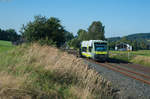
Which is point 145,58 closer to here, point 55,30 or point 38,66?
point 55,30

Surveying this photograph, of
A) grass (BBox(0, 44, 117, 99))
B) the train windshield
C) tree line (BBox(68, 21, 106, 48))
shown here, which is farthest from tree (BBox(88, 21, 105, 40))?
grass (BBox(0, 44, 117, 99))

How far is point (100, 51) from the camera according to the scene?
25.0 metres

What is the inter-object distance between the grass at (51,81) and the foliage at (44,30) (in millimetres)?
21383

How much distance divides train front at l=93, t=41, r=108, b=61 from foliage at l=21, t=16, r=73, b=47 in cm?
812

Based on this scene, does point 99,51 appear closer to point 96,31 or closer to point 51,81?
point 51,81

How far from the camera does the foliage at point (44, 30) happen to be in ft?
101

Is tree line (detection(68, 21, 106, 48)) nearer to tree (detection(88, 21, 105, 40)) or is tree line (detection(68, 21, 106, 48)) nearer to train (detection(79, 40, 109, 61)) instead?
tree (detection(88, 21, 105, 40))

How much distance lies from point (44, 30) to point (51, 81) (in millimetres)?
25851

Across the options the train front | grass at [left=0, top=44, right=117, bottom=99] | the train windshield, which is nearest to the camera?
grass at [left=0, top=44, right=117, bottom=99]

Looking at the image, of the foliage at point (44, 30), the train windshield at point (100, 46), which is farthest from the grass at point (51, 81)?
the foliage at point (44, 30)

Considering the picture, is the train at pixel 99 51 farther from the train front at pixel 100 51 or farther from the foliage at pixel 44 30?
the foliage at pixel 44 30

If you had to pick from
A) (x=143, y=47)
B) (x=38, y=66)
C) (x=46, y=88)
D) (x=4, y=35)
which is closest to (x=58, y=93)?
(x=46, y=88)

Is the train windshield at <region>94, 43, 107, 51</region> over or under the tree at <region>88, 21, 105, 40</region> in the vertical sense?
under

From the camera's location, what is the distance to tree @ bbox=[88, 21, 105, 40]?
257 feet
